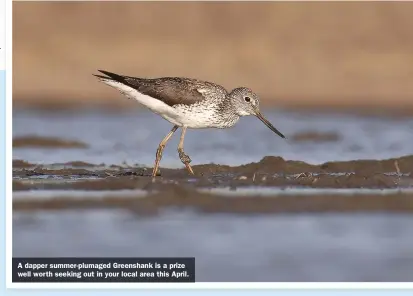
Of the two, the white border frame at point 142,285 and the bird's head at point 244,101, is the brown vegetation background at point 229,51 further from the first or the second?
the white border frame at point 142,285

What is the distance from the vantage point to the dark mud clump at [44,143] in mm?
13935

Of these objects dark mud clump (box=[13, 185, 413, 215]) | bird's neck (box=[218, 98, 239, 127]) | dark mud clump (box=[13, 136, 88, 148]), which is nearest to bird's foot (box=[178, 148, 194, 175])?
bird's neck (box=[218, 98, 239, 127])

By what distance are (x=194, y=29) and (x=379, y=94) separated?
3.42 m

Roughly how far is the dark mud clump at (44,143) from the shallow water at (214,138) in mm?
190

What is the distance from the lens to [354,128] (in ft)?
51.6

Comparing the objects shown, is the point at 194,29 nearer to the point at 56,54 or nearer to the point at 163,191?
the point at 56,54

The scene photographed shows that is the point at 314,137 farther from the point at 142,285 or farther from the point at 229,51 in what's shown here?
the point at 142,285

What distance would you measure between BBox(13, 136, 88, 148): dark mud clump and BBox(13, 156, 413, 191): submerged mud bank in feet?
3.82

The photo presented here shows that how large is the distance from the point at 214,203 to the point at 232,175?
1483 mm

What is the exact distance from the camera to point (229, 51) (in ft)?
55.4

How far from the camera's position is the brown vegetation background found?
16.1 meters

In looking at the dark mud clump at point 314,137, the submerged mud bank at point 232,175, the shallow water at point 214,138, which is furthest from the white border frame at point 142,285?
the dark mud clump at point 314,137

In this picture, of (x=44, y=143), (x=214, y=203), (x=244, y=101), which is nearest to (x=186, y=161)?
(x=244, y=101)
